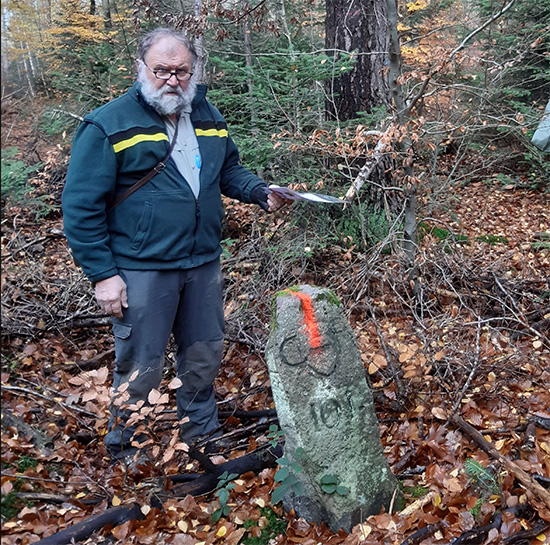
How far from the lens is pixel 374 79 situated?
20.3ft

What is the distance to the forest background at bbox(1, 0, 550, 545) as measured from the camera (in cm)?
274

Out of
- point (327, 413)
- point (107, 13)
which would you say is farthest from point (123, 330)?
point (107, 13)

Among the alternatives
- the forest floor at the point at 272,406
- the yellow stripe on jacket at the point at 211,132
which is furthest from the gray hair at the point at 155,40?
the forest floor at the point at 272,406

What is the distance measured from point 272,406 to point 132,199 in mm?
2081

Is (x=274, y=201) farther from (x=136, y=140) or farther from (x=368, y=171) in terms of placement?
(x=368, y=171)

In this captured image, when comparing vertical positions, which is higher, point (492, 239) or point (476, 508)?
point (476, 508)

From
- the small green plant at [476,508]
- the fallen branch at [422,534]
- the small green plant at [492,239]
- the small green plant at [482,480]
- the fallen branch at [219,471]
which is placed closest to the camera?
the fallen branch at [422,534]

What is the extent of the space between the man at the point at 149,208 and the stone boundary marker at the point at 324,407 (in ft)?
2.86

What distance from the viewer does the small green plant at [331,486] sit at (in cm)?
261

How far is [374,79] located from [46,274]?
4.42 meters

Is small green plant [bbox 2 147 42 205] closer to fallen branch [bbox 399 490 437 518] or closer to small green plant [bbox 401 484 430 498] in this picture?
fallen branch [bbox 399 490 437 518]

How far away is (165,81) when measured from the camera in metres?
2.99

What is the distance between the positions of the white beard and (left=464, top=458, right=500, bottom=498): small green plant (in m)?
2.64

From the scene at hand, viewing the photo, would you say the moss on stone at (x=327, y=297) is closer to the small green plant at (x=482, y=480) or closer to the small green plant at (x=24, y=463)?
the small green plant at (x=482, y=480)
